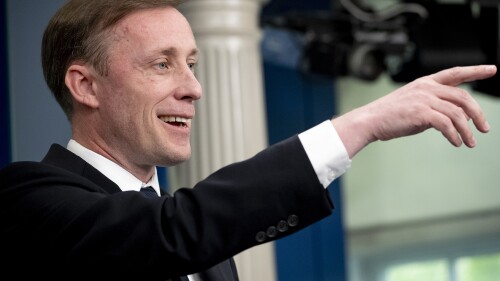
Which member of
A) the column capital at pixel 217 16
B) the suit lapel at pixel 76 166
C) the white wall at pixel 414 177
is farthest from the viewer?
the white wall at pixel 414 177

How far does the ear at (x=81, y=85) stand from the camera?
4.18 ft

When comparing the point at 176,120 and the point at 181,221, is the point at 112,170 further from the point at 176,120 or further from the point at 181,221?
the point at 181,221

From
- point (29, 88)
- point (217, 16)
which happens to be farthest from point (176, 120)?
point (217, 16)

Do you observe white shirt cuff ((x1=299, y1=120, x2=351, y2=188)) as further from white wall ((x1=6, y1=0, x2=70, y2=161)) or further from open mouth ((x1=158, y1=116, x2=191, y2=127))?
white wall ((x1=6, y1=0, x2=70, y2=161))

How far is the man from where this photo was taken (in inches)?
36.4

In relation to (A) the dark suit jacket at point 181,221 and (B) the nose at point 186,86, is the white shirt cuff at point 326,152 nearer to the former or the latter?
(A) the dark suit jacket at point 181,221

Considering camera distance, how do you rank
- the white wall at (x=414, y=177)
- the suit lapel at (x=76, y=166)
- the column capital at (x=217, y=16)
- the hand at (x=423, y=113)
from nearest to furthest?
the hand at (x=423, y=113)
the suit lapel at (x=76, y=166)
the column capital at (x=217, y=16)
the white wall at (x=414, y=177)

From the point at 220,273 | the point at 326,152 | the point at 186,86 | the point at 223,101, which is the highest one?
the point at 223,101

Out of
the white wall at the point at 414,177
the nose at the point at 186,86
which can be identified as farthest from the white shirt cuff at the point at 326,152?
the white wall at the point at 414,177

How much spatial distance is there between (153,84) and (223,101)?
6.29 ft

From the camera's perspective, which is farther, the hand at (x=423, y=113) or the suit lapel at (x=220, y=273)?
the suit lapel at (x=220, y=273)

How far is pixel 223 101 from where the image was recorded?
312 centimetres

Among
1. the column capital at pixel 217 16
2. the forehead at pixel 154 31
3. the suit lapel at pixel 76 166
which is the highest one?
the column capital at pixel 217 16

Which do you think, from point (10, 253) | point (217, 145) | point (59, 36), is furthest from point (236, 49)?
point (10, 253)
